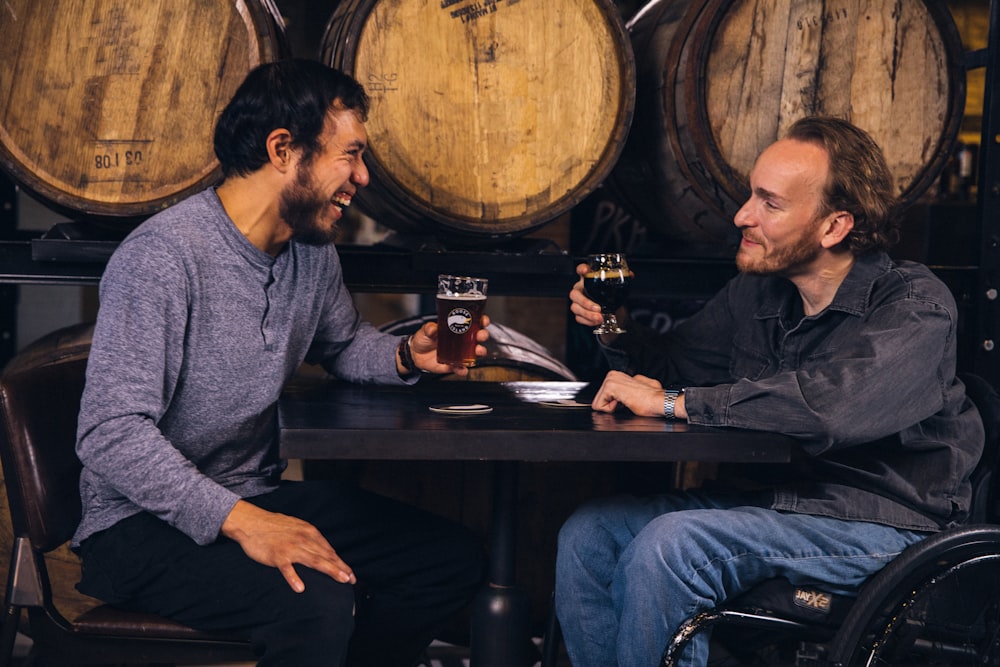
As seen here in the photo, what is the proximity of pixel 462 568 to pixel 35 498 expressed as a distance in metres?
0.85

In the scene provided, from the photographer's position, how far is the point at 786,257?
2.25 m

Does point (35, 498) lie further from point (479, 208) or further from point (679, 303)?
point (679, 303)

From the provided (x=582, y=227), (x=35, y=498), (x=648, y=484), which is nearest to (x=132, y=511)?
(x=35, y=498)

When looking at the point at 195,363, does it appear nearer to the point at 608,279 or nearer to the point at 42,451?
the point at 42,451

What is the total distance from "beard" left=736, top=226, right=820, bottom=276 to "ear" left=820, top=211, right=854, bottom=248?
0.08 feet

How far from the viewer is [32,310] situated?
6.15 meters

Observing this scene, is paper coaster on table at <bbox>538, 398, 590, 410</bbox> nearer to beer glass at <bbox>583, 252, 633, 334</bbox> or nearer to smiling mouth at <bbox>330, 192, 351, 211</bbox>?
beer glass at <bbox>583, 252, 633, 334</bbox>

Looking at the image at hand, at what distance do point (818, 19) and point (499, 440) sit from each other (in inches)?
56.2

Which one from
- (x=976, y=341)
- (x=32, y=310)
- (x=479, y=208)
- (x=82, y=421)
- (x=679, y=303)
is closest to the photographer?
(x=82, y=421)

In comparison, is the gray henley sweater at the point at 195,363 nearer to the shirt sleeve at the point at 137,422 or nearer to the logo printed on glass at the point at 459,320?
the shirt sleeve at the point at 137,422

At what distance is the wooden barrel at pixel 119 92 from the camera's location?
2.31 metres

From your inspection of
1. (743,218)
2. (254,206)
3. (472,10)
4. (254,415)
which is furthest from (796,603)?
(472,10)

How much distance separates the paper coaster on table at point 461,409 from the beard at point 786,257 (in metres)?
0.67

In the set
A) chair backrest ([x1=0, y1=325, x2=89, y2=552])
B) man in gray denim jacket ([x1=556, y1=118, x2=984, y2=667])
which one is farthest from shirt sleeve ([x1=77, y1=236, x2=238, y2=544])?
man in gray denim jacket ([x1=556, y1=118, x2=984, y2=667])
